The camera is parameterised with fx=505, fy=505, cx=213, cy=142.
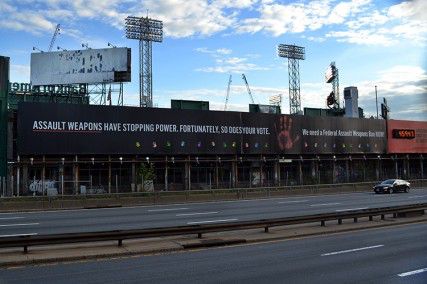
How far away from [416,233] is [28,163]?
36.3m

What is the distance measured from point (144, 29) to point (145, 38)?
1.46 meters

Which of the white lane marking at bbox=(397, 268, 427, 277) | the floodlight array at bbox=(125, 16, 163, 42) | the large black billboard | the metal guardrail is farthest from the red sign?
the white lane marking at bbox=(397, 268, 427, 277)

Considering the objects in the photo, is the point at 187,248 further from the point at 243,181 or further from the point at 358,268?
the point at 243,181

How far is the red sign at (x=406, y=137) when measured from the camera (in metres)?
72.5

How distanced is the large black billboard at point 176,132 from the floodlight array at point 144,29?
30.4 meters

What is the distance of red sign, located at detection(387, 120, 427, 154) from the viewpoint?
7250 centimetres

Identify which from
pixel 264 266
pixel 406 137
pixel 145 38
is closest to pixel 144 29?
pixel 145 38

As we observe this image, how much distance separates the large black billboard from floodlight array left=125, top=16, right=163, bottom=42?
99.7ft

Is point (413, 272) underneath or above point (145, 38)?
underneath

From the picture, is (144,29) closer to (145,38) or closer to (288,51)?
(145,38)

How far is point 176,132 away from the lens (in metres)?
53.1

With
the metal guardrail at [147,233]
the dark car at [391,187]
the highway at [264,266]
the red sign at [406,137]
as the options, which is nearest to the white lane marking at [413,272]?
the highway at [264,266]

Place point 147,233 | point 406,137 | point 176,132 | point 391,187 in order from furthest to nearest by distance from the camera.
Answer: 1. point 406,137
2. point 176,132
3. point 391,187
4. point 147,233

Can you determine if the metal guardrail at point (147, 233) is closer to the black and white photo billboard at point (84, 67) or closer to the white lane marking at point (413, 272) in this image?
the white lane marking at point (413, 272)
